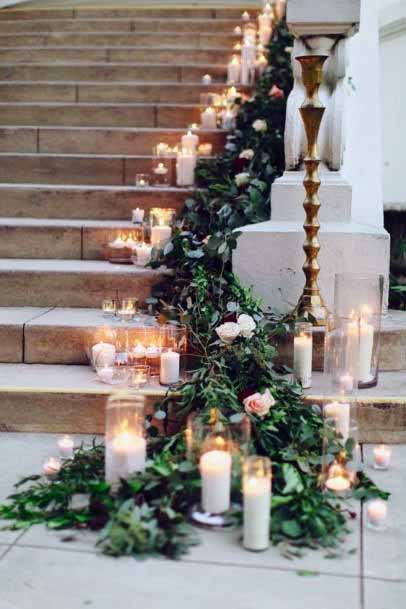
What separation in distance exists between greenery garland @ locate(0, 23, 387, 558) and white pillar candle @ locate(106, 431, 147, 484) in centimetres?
6

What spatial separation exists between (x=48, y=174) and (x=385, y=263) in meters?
2.51

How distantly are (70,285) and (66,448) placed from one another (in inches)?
56.6

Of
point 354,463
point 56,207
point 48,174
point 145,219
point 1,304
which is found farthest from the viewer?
point 48,174

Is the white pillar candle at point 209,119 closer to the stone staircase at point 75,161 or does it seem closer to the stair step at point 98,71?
the stone staircase at point 75,161

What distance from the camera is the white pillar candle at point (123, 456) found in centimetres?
316

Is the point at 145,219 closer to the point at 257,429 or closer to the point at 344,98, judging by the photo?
the point at 344,98

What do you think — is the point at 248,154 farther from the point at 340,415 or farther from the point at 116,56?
the point at 340,415

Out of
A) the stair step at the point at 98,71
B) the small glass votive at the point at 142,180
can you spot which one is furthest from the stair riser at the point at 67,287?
the stair step at the point at 98,71

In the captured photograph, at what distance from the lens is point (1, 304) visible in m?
4.89

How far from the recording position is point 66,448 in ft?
11.8

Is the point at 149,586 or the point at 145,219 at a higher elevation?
the point at 145,219

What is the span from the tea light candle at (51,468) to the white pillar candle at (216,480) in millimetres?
644

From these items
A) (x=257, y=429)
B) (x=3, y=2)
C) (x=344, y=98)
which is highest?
(x=3, y=2)

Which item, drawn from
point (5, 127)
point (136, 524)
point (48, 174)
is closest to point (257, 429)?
point (136, 524)
